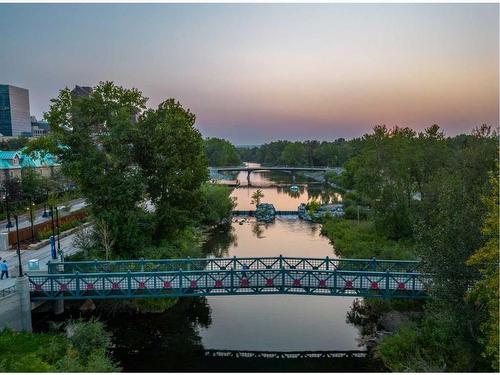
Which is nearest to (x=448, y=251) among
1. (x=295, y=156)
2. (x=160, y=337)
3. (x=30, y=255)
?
(x=160, y=337)

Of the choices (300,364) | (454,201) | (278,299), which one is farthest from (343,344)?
(454,201)

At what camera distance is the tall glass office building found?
477ft

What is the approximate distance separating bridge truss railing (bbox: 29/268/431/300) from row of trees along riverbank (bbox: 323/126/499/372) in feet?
8.78

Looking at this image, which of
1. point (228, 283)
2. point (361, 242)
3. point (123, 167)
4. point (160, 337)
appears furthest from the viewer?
point (361, 242)

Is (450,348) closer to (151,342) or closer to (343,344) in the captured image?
(343,344)

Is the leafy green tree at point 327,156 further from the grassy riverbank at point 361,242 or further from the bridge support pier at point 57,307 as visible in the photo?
the bridge support pier at point 57,307

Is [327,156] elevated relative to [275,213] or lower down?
elevated

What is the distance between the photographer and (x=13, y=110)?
146625mm

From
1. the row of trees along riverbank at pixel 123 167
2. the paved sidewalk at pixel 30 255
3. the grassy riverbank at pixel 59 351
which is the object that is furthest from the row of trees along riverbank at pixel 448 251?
the paved sidewalk at pixel 30 255

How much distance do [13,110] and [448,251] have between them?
6223 inches

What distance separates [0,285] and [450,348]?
2195 centimetres

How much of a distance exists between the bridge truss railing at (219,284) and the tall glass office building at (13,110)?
13977 cm

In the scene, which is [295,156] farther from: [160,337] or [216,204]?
[160,337]

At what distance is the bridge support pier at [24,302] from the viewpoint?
2177 centimetres
